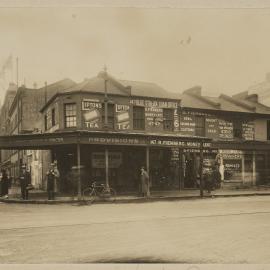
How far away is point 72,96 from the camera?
23.0m

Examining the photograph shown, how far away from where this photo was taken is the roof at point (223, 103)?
91.7 feet

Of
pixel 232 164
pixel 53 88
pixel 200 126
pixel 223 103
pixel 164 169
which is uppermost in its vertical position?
pixel 53 88

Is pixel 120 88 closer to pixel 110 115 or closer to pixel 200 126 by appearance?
pixel 110 115

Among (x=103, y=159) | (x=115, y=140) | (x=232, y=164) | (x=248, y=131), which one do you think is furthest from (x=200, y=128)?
(x=115, y=140)

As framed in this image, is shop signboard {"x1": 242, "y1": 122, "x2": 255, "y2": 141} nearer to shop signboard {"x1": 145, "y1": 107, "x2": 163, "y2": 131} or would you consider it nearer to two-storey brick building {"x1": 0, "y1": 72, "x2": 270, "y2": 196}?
two-storey brick building {"x1": 0, "y1": 72, "x2": 270, "y2": 196}

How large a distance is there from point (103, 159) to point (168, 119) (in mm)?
4529

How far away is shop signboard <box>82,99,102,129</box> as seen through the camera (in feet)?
75.2

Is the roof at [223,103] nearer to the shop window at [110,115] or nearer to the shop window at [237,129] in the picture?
the shop window at [237,129]

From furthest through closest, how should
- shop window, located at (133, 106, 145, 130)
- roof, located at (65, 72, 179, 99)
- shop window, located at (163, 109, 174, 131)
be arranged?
shop window, located at (163, 109, 174, 131), shop window, located at (133, 106, 145, 130), roof, located at (65, 72, 179, 99)

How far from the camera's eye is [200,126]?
27.3 meters

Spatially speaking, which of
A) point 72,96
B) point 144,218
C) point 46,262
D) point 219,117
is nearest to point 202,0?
point 46,262

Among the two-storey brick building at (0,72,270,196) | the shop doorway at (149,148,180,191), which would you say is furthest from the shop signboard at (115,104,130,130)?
the shop doorway at (149,148,180,191)

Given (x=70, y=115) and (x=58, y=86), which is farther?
(x=58, y=86)

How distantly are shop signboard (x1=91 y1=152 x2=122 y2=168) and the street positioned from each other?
811cm
